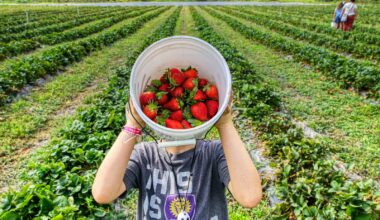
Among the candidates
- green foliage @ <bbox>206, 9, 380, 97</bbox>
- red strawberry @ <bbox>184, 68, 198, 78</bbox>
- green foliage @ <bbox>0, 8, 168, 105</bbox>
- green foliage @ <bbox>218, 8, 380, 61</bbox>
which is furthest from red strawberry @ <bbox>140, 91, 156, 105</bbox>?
green foliage @ <bbox>218, 8, 380, 61</bbox>

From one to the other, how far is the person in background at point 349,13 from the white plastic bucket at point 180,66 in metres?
16.7

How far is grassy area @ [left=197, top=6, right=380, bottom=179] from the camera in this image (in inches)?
218

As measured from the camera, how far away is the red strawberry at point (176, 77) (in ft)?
6.10

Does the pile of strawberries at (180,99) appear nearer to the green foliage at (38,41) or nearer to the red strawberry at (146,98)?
the red strawberry at (146,98)

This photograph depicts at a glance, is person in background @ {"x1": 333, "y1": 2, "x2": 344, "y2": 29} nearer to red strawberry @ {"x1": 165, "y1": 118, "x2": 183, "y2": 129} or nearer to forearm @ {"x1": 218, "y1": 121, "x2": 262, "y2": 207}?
forearm @ {"x1": 218, "y1": 121, "x2": 262, "y2": 207}

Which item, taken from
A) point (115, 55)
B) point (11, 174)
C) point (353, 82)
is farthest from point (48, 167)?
point (115, 55)

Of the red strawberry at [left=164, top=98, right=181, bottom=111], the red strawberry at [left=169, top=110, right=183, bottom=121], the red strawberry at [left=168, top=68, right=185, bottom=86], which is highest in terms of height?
the red strawberry at [left=168, top=68, right=185, bottom=86]

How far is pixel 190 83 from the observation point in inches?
73.2

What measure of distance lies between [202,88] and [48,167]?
2.66 metres

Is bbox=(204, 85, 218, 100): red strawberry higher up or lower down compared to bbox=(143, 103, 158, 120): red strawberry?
higher up

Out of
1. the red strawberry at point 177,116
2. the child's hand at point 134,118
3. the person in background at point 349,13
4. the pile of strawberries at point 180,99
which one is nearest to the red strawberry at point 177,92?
the pile of strawberries at point 180,99

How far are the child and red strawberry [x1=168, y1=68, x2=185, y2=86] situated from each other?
270 mm

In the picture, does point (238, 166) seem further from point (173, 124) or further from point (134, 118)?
point (134, 118)

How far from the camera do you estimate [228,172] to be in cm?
186
